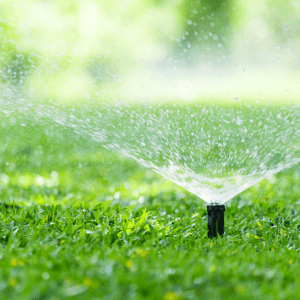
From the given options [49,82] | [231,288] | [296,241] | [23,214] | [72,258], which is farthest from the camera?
[49,82]

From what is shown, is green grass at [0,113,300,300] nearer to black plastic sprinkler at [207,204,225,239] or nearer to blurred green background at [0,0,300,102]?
black plastic sprinkler at [207,204,225,239]

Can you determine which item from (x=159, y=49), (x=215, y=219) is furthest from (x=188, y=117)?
(x=215, y=219)

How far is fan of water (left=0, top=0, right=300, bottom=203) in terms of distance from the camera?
11.0 ft

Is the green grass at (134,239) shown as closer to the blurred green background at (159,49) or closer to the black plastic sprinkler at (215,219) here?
the black plastic sprinkler at (215,219)

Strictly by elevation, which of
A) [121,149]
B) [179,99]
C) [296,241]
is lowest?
[296,241]

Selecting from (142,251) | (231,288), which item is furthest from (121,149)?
(231,288)

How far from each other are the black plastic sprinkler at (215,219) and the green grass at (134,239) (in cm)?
7

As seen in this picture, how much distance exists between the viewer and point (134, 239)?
293cm

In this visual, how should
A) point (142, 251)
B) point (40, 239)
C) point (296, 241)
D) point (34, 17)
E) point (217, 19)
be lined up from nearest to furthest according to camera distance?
1. point (142, 251)
2. point (40, 239)
3. point (296, 241)
4. point (217, 19)
5. point (34, 17)

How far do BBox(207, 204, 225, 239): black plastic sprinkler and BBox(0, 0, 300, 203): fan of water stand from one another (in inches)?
4.6

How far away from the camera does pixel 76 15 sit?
462cm

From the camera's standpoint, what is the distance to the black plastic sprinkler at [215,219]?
3076 mm

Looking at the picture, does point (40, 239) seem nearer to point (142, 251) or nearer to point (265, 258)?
A: point (142, 251)

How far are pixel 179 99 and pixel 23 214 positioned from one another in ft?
5.60
